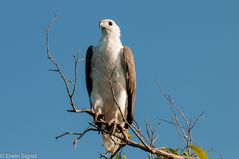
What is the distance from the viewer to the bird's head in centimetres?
917

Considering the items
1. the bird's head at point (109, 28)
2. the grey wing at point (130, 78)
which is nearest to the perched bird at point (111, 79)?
the grey wing at point (130, 78)

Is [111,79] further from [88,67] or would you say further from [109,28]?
[109,28]

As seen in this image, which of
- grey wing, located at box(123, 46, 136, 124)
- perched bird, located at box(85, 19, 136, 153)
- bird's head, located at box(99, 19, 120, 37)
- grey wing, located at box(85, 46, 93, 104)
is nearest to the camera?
perched bird, located at box(85, 19, 136, 153)

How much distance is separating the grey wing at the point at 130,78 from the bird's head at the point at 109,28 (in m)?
0.50

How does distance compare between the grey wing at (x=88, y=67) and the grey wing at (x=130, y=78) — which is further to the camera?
the grey wing at (x=88, y=67)

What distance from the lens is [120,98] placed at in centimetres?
852

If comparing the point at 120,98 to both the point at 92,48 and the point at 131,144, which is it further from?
the point at 131,144

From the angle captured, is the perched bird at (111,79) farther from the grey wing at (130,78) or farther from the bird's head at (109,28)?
the bird's head at (109,28)

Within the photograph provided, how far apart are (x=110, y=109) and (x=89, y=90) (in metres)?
0.66

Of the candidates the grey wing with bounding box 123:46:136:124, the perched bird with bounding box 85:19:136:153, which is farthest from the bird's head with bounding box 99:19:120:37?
the grey wing with bounding box 123:46:136:124

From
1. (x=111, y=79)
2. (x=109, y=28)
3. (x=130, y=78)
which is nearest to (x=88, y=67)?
(x=111, y=79)

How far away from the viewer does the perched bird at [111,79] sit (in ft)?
27.7

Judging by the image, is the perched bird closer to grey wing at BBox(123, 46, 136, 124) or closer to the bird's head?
grey wing at BBox(123, 46, 136, 124)

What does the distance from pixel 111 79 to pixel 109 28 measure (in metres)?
1.31
